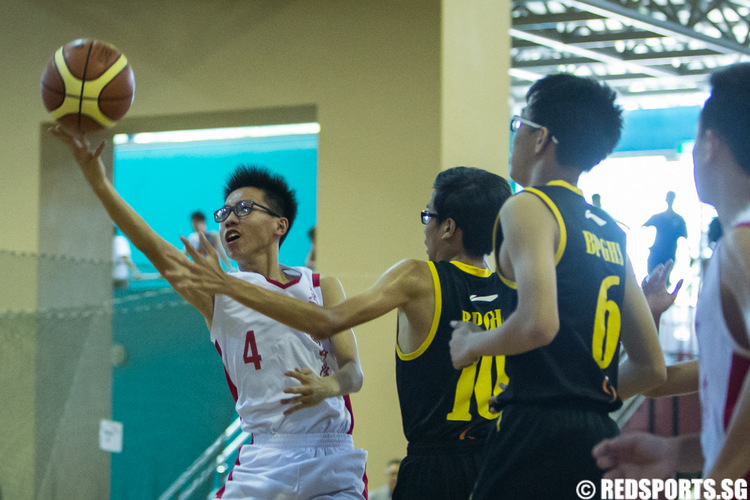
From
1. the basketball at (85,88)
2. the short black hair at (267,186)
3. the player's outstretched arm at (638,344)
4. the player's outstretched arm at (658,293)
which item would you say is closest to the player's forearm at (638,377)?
the player's outstretched arm at (638,344)

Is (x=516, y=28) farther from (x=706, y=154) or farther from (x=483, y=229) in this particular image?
(x=706, y=154)

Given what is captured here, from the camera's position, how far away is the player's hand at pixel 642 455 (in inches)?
70.9

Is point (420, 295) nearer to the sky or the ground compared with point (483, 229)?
nearer to the ground

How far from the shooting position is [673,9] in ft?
46.8

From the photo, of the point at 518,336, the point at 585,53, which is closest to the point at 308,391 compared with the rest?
the point at 518,336

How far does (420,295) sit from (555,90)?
0.85m

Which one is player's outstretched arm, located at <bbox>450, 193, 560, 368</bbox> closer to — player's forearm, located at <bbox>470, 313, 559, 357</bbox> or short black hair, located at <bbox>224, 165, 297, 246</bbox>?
player's forearm, located at <bbox>470, 313, 559, 357</bbox>

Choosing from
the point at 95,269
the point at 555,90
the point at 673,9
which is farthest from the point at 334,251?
the point at 673,9

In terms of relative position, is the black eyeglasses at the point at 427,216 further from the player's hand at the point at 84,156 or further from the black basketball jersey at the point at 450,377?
the player's hand at the point at 84,156

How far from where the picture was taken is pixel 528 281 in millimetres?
2133

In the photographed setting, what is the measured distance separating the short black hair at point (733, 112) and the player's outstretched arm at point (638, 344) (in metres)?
0.75

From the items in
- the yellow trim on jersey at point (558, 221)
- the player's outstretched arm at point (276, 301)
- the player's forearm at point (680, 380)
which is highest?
the yellow trim on jersey at point (558, 221)

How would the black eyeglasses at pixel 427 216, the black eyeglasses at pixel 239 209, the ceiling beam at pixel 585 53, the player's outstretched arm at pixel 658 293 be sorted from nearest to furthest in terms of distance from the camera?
the player's outstretched arm at pixel 658 293 → the black eyeglasses at pixel 427 216 → the black eyeglasses at pixel 239 209 → the ceiling beam at pixel 585 53

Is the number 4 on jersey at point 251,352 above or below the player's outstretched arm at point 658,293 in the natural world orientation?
below
